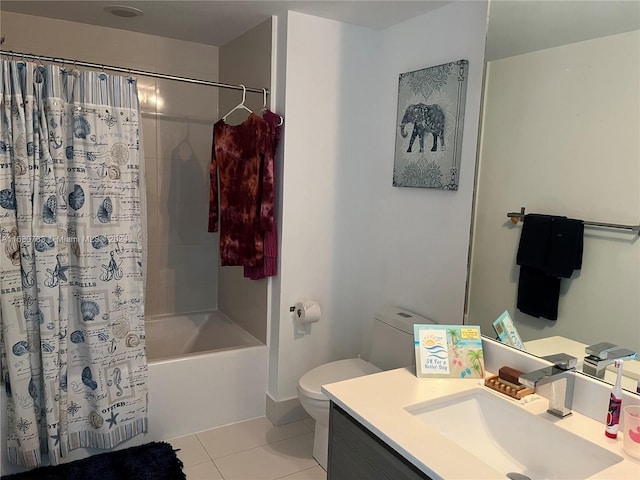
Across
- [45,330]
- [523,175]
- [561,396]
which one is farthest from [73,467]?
[523,175]

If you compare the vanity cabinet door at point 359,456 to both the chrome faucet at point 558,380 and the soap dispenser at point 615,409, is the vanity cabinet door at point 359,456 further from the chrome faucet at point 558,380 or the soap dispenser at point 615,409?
the soap dispenser at point 615,409

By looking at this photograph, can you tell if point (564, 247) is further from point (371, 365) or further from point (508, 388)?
point (371, 365)

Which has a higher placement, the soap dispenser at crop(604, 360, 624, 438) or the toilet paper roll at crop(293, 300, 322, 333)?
the soap dispenser at crop(604, 360, 624, 438)

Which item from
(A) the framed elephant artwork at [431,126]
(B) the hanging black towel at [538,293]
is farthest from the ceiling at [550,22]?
(B) the hanging black towel at [538,293]

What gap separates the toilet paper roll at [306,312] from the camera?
270 cm

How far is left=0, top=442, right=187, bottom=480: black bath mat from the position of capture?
223 cm

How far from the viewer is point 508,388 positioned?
1.50 m

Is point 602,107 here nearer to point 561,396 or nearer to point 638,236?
point 638,236

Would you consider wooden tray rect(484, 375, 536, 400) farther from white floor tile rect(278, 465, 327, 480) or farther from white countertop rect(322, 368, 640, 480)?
white floor tile rect(278, 465, 327, 480)

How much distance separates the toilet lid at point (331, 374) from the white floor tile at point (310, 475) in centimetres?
40

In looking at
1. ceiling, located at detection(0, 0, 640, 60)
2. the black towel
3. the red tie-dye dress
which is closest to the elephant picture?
ceiling, located at detection(0, 0, 640, 60)

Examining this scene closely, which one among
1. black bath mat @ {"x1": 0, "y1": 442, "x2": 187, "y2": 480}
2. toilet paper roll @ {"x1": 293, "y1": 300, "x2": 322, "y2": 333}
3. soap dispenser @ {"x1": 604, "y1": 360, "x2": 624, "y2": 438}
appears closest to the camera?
soap dispenser @ {"x1": 604, "y1": 360, "x2": 624, "y2": 438}

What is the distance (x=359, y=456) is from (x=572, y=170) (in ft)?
3.53

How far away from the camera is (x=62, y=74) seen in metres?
2.11
